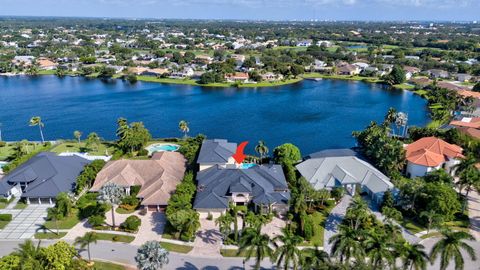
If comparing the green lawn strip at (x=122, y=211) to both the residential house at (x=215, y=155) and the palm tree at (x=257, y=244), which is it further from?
the palm tree at (x=257, y=244)

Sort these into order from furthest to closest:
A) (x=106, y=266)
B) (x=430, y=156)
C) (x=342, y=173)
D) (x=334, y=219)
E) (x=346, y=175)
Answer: (x=430, y=156) → (x=342, y=173) → (x=346, y=175) → (x=334, y=219) → (x=106, y=266)

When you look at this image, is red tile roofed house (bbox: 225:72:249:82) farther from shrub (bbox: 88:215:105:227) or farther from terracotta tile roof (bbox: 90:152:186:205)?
shrub (bbox: 88:215:105:227)

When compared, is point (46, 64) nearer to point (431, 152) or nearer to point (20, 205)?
point (20, 205)


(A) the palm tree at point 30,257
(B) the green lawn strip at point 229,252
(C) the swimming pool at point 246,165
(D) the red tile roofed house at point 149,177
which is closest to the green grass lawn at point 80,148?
(D) the red tile roofed house at point 149,177

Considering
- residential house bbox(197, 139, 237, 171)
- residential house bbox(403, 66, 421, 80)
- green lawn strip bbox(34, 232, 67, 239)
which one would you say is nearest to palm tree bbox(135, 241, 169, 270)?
green lawn strip bbox(34, 232, 67, 239)

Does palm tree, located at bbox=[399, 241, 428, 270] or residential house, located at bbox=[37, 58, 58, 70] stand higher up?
residential house, located at bbox=[37, 58, 58, 70]

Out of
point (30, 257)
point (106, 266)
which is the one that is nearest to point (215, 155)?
point (106, 266)

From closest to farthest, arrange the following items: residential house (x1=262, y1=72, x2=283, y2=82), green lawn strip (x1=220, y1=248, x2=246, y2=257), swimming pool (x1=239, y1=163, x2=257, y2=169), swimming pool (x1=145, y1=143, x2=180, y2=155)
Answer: green lawn strip (x1=220, y1=248, x2=246, y2=257), swimming pool (x1=239, y1=163, x2=257, y2=169), swimming pool (x1=145, y1=143, x2=180, y2=155), residential house (x1=262, y1=72, x2=283, y2=82)
